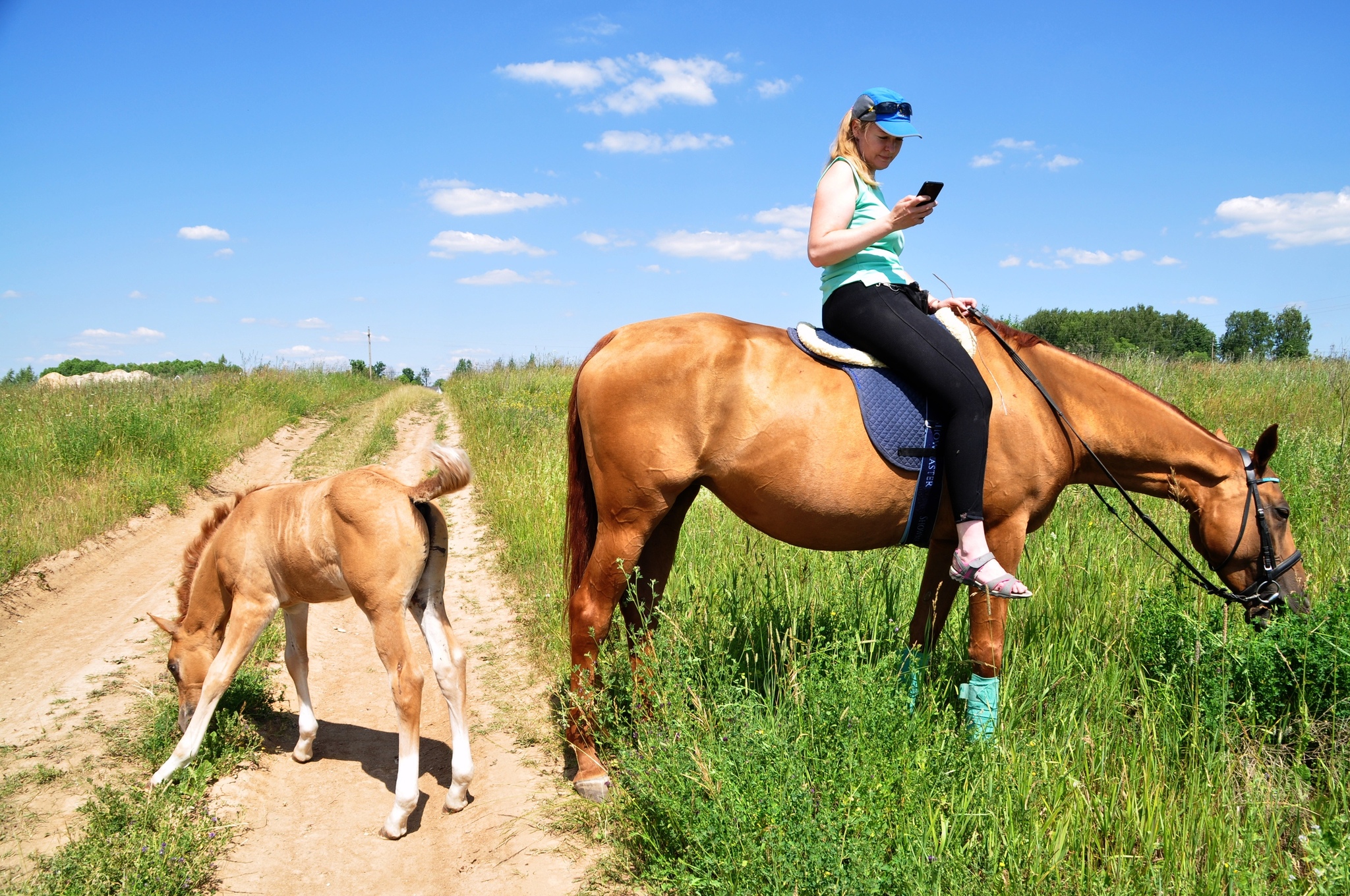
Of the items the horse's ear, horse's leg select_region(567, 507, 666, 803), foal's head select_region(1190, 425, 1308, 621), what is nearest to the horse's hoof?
horse's leg select_region(567, 507, 666, 803)

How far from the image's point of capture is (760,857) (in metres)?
2.63

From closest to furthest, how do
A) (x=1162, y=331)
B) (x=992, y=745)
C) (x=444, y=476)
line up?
(x=992, y=745), (x=444, y=476), (x=1162, y=331)

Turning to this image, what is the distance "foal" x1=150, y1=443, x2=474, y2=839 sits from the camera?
3.78 metres

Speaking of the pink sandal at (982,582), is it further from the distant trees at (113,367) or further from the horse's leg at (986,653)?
the distant trees at (113,367)

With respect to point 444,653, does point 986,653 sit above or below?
above

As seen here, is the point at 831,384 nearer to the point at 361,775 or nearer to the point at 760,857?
the point at 760,857

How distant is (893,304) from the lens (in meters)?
3.69

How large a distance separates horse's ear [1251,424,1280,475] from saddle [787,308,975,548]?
1627 millimetres

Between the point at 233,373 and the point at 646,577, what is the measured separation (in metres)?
20.9

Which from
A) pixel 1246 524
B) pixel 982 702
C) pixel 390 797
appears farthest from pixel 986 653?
pixel 390 797

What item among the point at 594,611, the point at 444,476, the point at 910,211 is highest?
the point at 910,211

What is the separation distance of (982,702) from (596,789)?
1934 mm

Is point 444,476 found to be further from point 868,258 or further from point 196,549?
point 868,258

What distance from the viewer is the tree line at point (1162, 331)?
603 inches
